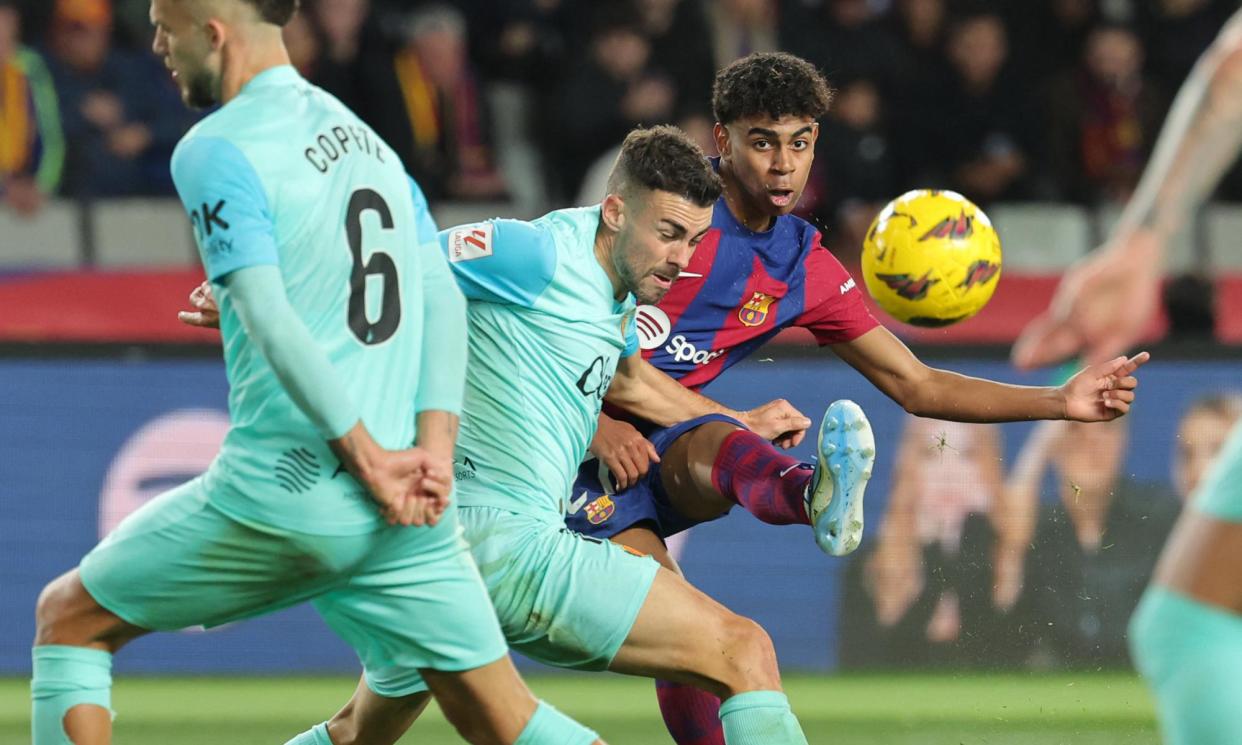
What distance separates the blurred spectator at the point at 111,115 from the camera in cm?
1052

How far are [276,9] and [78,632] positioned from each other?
4.43 feet

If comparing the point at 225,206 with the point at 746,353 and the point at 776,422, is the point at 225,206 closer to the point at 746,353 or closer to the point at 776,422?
the point at 776,422

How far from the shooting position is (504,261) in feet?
14.5

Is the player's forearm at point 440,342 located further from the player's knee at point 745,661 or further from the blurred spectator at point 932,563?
the blurred spectator at point 932,563

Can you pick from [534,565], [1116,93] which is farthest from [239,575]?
[1116,93]

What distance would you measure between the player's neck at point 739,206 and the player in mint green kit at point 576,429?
909 mm

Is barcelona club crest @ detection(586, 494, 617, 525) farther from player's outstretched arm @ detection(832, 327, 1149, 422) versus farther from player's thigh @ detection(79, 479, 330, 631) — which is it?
player's thigh @ detection(79, 479, 330, 631)

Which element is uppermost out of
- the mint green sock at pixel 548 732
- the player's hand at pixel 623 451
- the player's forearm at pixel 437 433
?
the player's forearm at pixel 437 433

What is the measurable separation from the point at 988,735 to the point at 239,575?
3.75 metres

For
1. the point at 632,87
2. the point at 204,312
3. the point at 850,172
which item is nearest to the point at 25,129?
the point at 632,87

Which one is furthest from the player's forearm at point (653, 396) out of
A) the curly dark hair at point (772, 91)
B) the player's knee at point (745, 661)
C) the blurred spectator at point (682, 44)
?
the blurred spectator at point (682, 44)

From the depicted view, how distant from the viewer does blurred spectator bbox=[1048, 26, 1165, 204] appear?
1130 cm

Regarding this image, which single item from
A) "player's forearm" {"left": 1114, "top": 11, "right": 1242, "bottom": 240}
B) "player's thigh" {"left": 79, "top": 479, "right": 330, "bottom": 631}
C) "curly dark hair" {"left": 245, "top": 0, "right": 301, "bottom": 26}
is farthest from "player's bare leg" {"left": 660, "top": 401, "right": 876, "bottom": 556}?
"player's forearm" {"left": 1114, "top": 11, "right": 1242, "bottom": 240}

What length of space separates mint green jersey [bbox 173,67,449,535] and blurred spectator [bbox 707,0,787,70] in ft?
25.2
